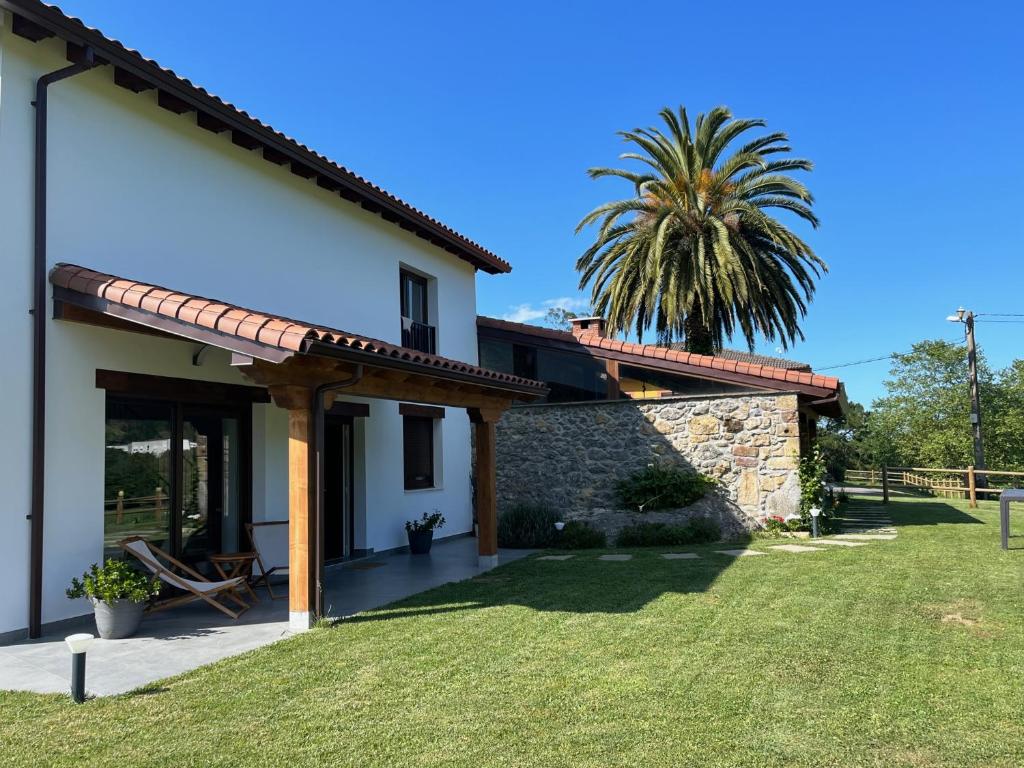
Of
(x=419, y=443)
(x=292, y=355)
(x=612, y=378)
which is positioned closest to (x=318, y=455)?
(x=292, y=355)

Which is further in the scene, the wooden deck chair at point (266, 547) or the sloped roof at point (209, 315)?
the wooden deck chair at point (266, 547)

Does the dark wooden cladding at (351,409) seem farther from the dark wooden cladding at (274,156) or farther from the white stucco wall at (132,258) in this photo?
the dark wooden cladding at (274,156)

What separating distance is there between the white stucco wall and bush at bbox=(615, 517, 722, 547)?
4054 mm

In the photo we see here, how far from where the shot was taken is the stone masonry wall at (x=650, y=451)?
12.3 m

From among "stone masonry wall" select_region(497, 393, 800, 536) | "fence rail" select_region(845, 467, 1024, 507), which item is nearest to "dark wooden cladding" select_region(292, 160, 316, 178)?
"stone masonry wall" select_region(497, 393, 800, 536)

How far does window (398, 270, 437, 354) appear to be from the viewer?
13016 millimetres

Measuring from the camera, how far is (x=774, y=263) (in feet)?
52.6

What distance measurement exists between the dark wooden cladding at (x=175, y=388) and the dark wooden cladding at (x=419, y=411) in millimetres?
3402

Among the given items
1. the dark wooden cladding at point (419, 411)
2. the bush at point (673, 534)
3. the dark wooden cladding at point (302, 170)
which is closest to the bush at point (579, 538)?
the bush at point (673, 534)

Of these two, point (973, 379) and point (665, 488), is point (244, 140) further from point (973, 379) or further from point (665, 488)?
point (973, 379)

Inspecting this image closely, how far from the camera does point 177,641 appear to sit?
6160 mm

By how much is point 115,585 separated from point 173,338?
9.26 feet

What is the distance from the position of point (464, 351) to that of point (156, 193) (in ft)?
23.7

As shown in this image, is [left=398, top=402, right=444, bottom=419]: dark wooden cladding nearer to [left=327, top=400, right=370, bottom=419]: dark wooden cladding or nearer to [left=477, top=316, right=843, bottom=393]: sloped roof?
[left=327, top=400, right=370, bottom=419]: dark wooden cladding
